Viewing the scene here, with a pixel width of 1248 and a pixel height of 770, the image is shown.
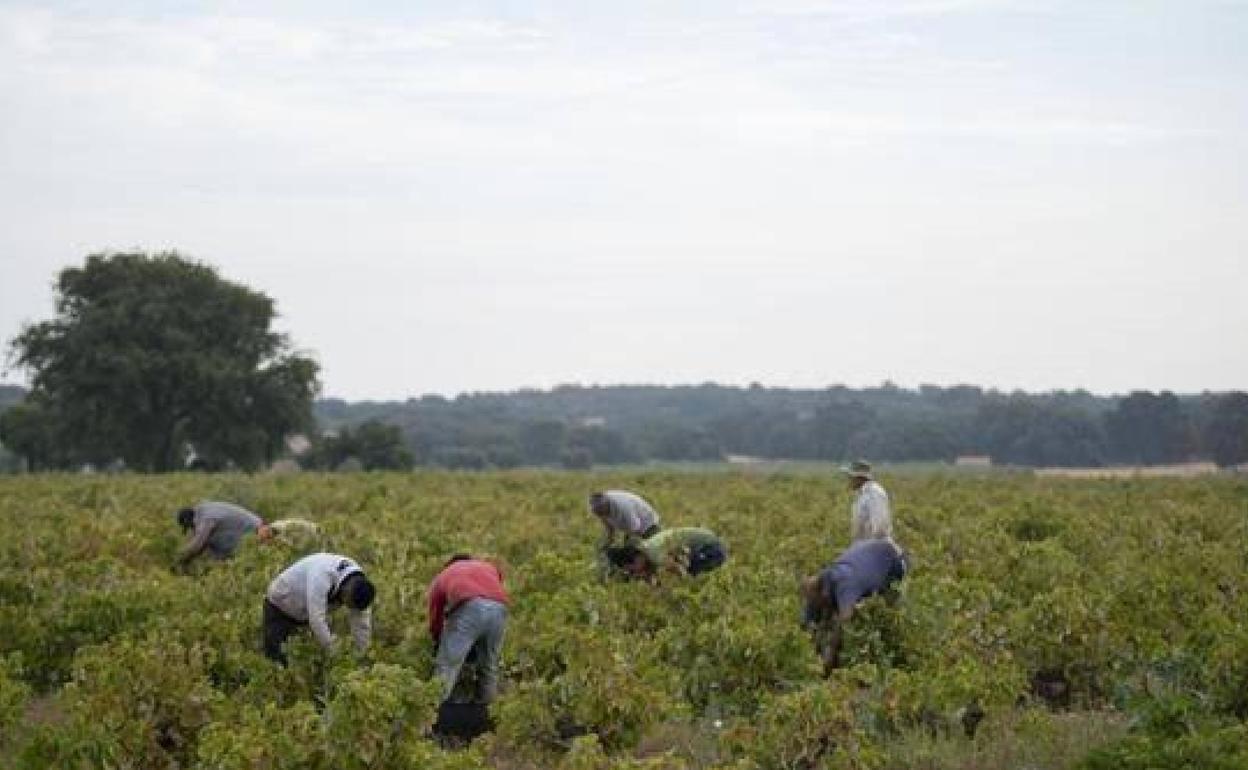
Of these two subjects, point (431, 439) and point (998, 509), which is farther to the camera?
point (431, 439)

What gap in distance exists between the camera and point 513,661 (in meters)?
11.5

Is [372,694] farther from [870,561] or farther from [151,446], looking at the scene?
[151,446]

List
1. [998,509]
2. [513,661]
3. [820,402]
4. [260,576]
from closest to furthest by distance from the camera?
[513,661], [260,576], [998,509], [820,402]

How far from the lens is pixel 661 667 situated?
11.0 metres

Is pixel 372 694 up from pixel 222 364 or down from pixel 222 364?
down

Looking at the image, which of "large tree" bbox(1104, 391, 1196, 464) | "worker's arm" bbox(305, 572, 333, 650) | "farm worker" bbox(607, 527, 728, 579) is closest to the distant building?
"large tree" bbox(1104, 391, 1196, 464)

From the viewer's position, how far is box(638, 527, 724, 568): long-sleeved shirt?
14.8 metres

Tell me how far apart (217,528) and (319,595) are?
5.87 metres

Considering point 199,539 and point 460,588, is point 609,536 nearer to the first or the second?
point 199,539

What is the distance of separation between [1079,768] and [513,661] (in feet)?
14.5

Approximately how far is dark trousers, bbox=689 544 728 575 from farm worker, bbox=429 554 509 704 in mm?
4387

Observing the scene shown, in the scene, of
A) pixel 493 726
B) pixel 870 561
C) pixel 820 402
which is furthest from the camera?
pixel 820 402

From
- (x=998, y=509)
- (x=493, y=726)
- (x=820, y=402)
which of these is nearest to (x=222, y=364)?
(x=998, y=509)

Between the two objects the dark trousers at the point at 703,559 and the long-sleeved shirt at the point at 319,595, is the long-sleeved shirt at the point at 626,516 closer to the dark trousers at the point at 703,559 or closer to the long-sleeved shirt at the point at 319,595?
the dark trousers at the point at 703,559
